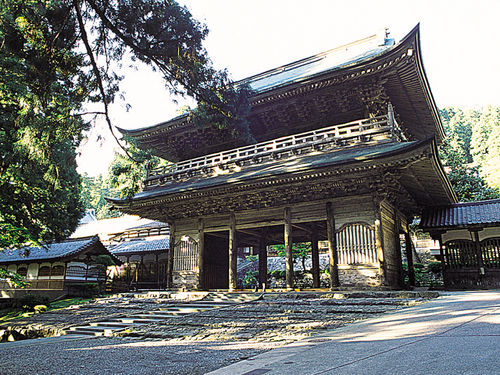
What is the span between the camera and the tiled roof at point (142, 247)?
78.2 ft

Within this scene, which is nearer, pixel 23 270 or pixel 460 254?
pixel 460 254

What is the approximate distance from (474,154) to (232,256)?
42.8 m

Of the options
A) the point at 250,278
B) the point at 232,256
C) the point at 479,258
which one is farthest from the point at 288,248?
the point at 250,278

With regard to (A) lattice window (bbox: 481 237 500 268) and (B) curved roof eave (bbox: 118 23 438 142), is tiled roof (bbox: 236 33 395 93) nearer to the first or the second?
(B) curved roof eave (bbox: 118 23 438 142)

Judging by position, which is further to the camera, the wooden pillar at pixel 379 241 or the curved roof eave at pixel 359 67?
the wooden pillar at pixel 379 241

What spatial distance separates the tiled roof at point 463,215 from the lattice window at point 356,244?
4.05m

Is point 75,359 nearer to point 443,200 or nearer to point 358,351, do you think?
point 358,351

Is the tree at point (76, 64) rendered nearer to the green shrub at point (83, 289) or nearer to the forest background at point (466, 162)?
the forest background at point (466, 162)

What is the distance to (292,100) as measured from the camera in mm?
13258

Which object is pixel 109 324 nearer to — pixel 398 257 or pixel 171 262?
pixel 171 262

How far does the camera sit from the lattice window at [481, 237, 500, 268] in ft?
42.6

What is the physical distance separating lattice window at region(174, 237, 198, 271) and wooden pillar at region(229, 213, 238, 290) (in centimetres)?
182

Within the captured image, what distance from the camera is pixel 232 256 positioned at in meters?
13.9

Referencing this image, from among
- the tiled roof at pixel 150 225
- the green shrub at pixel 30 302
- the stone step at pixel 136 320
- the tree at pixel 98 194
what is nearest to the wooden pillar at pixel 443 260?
the stone step at pixel 136 320
